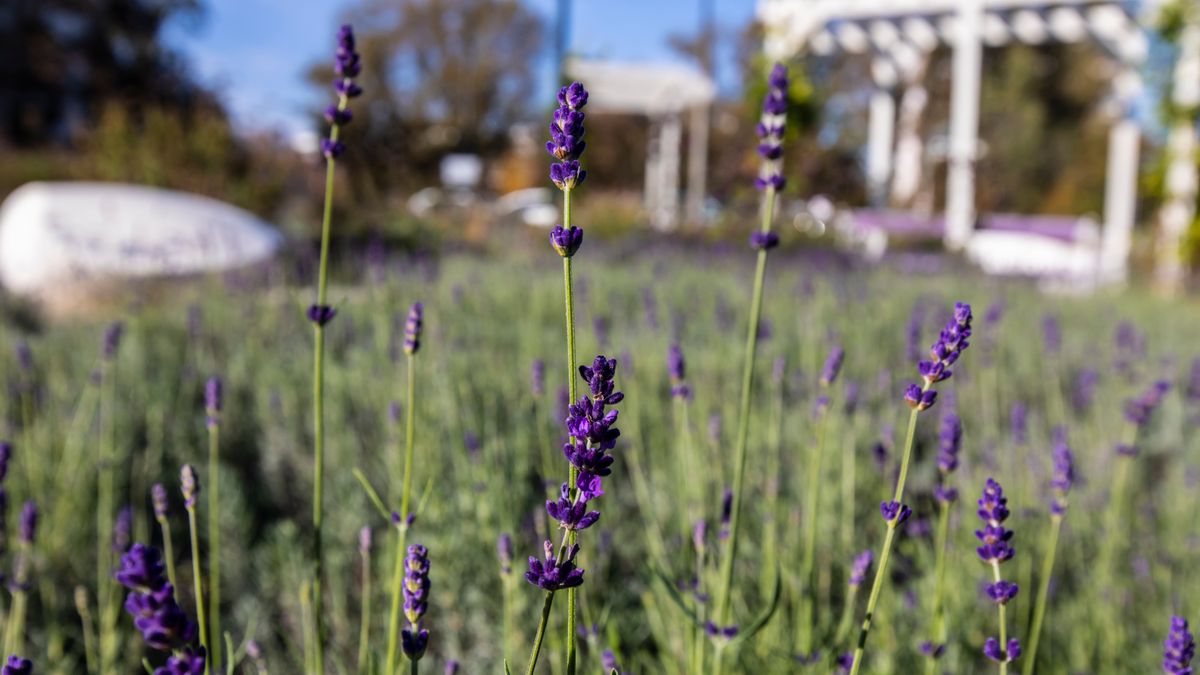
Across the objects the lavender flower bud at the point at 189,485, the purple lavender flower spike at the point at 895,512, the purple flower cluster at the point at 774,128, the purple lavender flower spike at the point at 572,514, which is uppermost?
the purple flower cluster at the point at 774,128

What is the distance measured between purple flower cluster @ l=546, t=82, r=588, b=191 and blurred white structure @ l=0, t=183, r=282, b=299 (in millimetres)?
6157

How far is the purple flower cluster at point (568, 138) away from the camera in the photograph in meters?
0.65

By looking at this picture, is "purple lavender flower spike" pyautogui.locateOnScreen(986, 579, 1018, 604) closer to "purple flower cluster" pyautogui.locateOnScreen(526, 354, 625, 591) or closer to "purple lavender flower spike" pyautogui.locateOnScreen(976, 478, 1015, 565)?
"purple lavender flower spike" pyautogui.locateOnScreen(976, 478, 1015, 565)

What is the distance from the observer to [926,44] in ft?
42.3

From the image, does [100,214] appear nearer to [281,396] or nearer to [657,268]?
[657,268]

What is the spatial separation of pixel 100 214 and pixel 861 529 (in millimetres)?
6969

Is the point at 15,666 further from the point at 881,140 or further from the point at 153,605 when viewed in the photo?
the point at 881,140

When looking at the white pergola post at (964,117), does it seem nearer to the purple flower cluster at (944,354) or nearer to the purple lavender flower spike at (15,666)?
the purple flower cluster at (944,354)

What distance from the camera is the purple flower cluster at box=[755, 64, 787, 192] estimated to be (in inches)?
43.1

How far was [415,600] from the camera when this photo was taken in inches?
27.1

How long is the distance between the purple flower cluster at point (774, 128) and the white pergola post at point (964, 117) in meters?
10.2

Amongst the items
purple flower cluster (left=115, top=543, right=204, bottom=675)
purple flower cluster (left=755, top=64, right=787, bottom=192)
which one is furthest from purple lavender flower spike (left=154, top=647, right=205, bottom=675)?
purple flower cluster (left=755, top=64, right=787, bottom=192)

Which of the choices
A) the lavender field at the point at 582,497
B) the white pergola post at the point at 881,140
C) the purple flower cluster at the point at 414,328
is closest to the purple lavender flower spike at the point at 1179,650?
the lavender field at the point at 582,497

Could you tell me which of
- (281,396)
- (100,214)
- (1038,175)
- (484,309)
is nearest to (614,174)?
(1038,175)
